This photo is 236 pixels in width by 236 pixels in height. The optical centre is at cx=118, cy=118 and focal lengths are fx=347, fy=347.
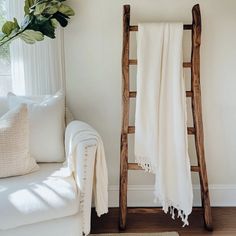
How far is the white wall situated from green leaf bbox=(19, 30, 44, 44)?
30cm

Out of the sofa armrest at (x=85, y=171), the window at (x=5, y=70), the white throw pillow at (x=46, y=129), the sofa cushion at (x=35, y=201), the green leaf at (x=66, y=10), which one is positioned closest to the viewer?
the sofa cushion at (x=35, y=201)

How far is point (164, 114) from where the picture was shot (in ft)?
7.60

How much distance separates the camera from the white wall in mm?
2451

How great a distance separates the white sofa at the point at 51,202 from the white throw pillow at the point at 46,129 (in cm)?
30

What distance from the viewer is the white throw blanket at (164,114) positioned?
2.25m

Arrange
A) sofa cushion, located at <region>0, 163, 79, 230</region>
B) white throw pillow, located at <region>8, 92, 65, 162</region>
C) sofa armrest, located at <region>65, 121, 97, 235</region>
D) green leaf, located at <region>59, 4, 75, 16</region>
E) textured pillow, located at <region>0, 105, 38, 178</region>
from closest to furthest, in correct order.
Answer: sofa cushion, located at <region>0, 163, 79, 230</region> → sofa armrest, located at <region>65, 121, 97, 235</region> → textured pillow, located at <region>0, 105, 38, 178</region> → white throw pillow, located at <region>8, 92, 65, 162</region> → green leaf, located at <region>59, 4, 75, 16</region>

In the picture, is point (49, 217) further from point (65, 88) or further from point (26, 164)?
point (65, 88)

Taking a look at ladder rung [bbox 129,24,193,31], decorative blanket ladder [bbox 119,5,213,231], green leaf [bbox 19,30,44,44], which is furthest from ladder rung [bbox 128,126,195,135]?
green leaf [bbox 19,30,44,44]

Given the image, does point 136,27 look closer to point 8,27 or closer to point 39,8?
point 39,8

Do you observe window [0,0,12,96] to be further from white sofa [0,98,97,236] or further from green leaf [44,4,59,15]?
white sofa [0,98,97,236]

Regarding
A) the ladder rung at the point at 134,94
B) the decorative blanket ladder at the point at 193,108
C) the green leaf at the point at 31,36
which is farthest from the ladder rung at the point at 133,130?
the green leaf at the point at 31,36

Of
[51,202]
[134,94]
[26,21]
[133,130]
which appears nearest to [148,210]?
[133,130]

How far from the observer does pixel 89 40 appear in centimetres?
250

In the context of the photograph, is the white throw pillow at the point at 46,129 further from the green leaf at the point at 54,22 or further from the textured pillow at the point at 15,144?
the green leaf at the point at 54,22
